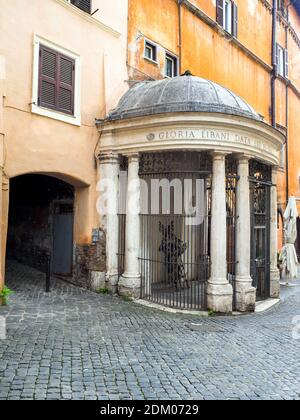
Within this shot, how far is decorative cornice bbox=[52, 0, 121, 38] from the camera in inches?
347

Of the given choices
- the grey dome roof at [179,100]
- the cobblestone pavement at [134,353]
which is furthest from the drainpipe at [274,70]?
the cobblestone pavement at [134,353]

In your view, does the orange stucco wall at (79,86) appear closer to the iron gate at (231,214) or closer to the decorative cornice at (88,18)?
the decorative cornice at (88,18)

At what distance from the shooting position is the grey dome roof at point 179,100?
27.6ft

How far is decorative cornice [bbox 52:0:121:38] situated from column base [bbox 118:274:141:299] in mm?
6490

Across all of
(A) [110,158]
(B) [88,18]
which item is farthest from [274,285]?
(B) [88,18]

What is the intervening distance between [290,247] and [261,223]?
9.69 feet

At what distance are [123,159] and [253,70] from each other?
10.6m

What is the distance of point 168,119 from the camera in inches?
331

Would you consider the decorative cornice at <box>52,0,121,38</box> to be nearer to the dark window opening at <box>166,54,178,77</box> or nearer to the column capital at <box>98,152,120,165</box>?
the dark window opening at <box>166,54,178,77</box>

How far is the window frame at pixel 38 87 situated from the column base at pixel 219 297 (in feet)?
16.7

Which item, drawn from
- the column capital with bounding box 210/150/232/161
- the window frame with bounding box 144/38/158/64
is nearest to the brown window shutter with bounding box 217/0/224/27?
the window frame with bounding box 144/38/158/64

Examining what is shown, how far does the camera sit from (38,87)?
8.27m

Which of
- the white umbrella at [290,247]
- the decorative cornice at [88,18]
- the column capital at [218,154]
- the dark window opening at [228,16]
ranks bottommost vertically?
the white umbrella at [290,247]

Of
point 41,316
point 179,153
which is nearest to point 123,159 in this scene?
point 179,153
